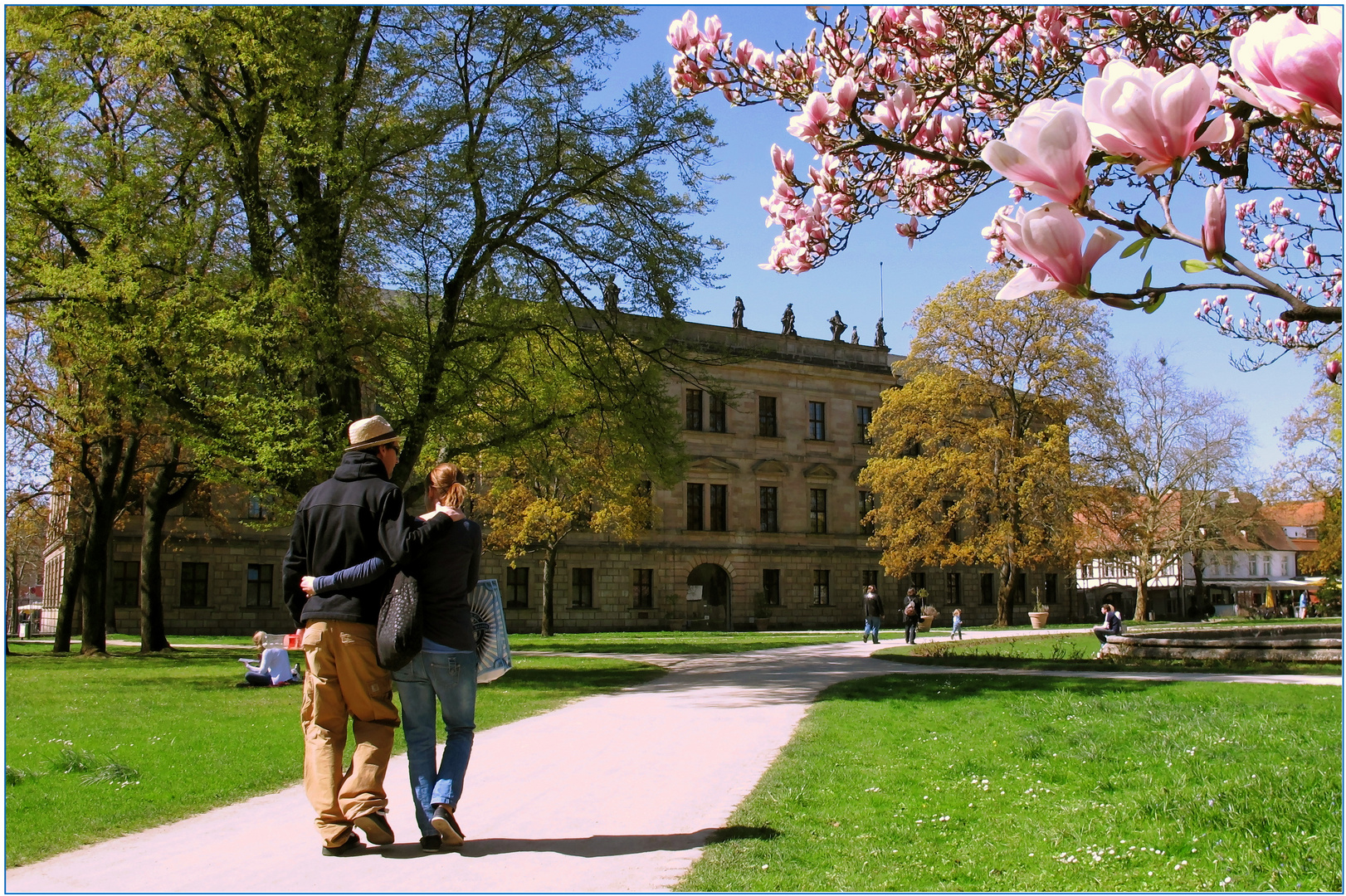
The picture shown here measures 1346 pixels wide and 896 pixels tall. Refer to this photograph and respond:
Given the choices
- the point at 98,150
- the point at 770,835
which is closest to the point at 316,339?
the point at 98,150

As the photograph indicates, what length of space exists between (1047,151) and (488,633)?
4518mm

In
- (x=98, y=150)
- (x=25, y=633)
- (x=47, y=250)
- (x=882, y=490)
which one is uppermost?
(x=98, y=150)

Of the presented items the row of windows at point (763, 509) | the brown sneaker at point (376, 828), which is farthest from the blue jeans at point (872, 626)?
the brown sneaker at point (376, 828)

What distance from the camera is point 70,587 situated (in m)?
26.5

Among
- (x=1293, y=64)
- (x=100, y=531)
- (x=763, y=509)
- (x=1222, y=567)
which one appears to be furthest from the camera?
(x=1222, y=567)

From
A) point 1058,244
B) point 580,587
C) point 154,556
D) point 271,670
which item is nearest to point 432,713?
point 1058,244

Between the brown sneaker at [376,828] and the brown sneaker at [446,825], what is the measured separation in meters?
0.22

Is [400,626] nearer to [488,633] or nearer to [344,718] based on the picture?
[344,718]

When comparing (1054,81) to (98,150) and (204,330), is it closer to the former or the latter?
(204,330)

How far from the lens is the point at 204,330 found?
1441 cm

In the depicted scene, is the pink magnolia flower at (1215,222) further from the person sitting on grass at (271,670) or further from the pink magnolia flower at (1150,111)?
the person sitting on grass at (271,670)

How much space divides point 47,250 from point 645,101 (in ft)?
33.7

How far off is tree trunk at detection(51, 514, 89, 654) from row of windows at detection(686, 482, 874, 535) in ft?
87.4

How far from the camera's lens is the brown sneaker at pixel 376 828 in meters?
4.90
